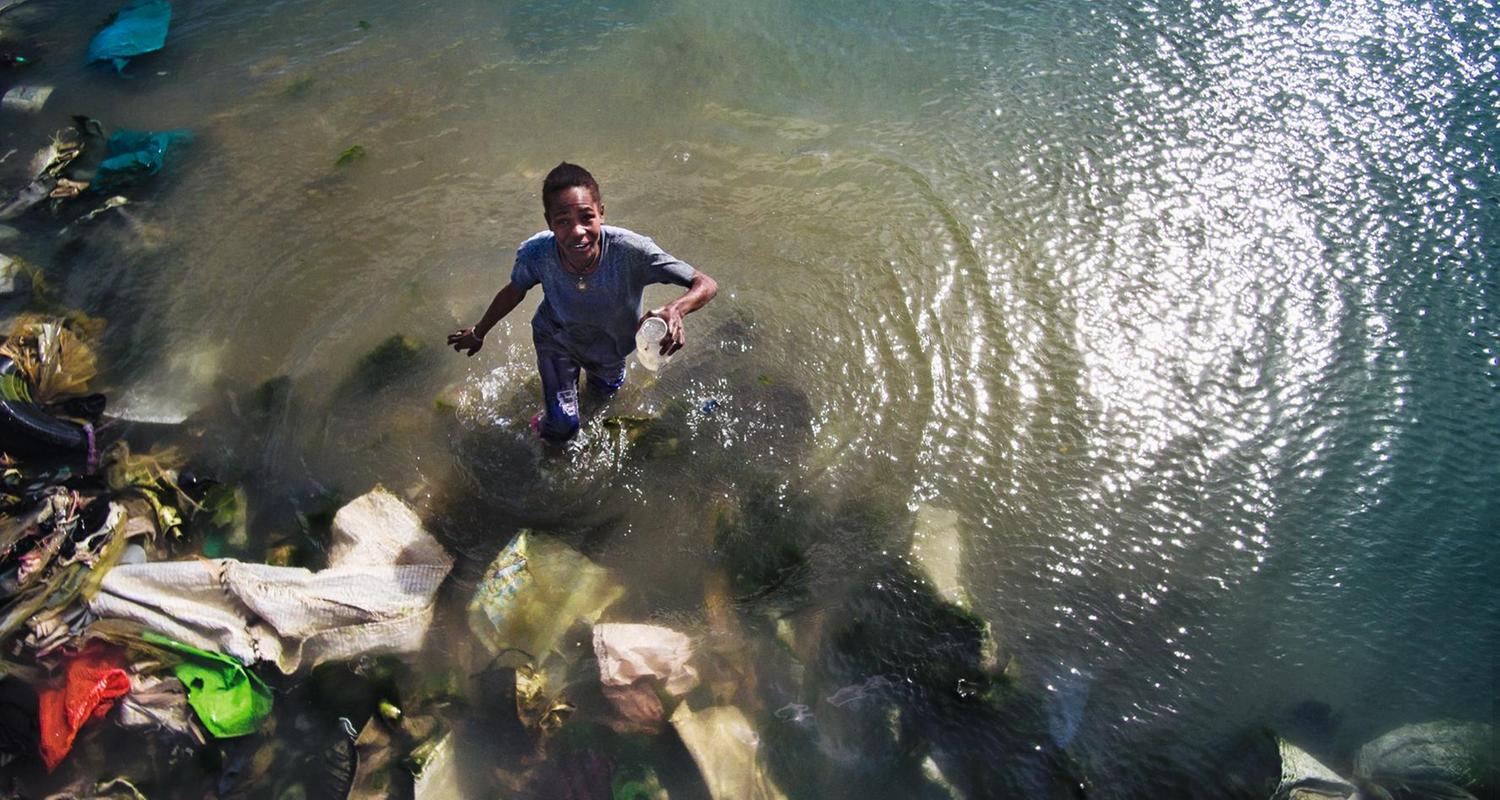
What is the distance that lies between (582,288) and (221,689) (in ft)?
7.54

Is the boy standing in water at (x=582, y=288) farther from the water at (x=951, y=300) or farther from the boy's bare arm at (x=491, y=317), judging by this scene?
the water at (x=951, y=300)

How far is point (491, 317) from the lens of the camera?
3.82 m

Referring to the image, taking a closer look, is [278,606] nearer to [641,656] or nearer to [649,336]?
[641,656]

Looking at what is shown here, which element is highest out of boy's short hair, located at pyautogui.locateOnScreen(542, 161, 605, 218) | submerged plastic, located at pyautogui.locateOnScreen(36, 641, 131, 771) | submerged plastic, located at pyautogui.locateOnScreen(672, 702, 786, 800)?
boy's short hair, located at pyautogui.locateOnScreen(542, 161, 605, 218)

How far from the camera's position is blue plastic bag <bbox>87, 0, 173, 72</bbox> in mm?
6730

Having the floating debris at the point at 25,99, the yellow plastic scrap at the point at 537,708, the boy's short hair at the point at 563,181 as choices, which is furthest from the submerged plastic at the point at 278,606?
the floating debris at the point at 25,99

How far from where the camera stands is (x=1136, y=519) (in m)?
4.12

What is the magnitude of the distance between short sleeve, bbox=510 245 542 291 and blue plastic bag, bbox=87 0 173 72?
5489mm

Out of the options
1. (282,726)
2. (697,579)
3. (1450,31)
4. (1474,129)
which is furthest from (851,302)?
(1450,31)

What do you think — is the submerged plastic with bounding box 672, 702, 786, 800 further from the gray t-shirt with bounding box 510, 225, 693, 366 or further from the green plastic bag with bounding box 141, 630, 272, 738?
the green plastic bag with bounding box 141, 630, 272, 738

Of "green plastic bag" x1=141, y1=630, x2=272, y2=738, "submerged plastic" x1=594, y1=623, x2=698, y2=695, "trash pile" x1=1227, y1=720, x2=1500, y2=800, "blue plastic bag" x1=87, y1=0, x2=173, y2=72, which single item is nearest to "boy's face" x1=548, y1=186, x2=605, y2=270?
"submerged plastic" x1=594, y1=623, x2=698, y2=695

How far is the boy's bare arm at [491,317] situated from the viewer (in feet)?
12.1

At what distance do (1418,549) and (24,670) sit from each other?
6.30m

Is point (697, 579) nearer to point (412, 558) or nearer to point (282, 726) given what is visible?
point (412, 558)
